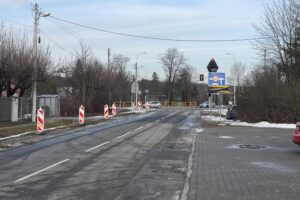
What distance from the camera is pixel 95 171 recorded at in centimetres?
1107

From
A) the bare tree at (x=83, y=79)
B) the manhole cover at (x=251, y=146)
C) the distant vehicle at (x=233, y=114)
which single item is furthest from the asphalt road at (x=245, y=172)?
the bare tree at (x=83, y=79)

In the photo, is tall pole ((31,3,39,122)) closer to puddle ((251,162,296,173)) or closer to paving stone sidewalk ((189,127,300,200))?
paving stone sidewalk ((189,127,300,200))

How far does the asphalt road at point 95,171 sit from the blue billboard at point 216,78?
1992 cm

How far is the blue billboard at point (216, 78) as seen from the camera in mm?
37156

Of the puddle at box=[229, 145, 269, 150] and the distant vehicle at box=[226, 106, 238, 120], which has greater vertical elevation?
the distant vehicle at box=[226, 106, 238, 120]

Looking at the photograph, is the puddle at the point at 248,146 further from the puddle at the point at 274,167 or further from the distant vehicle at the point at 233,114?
the distant vehicle at the point at 233,114

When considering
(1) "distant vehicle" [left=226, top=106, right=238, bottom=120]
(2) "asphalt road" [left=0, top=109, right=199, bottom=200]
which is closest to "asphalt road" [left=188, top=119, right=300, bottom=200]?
(2) "asphalt road" [left=0, top=109, right=199, bottom=200]

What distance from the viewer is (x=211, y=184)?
365 inches

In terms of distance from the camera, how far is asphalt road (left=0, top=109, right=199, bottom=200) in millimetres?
8555

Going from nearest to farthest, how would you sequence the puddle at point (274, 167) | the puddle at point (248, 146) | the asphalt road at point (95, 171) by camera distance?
the asphalt road at point (95, 171) < the puddle at point (274, 167) < the puddle at point (248, 146)

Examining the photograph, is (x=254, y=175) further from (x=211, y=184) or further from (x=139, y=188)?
(x=139, y=188)

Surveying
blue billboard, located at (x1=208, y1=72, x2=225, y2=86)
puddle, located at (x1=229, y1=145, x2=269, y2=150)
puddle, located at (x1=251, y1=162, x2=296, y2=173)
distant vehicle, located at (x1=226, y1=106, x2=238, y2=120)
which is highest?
blue billboard, located at (x1=208, y1=72, x2=225, y2=86)

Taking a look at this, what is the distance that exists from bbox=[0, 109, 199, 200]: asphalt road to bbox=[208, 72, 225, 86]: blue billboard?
19.9 meters

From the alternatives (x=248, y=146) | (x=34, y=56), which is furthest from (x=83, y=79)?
(x=248, y=146)
